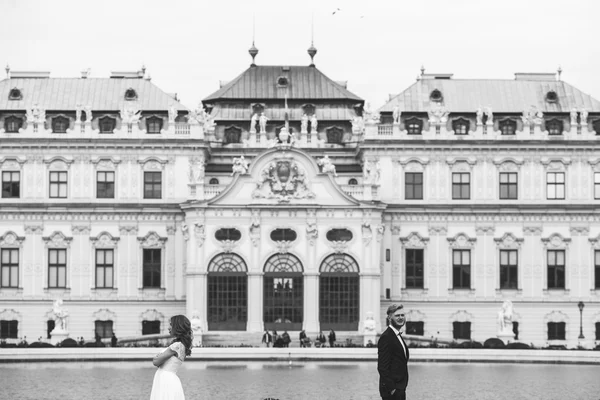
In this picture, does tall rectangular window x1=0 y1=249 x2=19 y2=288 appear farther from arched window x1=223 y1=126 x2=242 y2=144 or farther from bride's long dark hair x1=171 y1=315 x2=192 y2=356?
bride's long dark hair x1=171 y1=315 x2=192 y2=356

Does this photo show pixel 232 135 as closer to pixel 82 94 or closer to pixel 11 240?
pixel 82 94

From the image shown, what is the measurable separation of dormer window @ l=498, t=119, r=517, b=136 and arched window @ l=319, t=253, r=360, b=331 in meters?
13.8

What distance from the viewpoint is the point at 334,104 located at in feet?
310

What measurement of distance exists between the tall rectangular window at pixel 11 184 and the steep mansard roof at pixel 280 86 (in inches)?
549

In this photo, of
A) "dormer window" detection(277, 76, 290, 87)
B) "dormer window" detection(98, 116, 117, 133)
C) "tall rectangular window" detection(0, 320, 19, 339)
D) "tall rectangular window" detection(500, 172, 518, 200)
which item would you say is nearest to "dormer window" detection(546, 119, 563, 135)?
"tall rectangular window" detection(500, 172, 518, 200)

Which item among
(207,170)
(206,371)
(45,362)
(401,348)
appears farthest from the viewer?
(207,170)

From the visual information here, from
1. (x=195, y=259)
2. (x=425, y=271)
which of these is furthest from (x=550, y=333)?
(x=195, y=259)

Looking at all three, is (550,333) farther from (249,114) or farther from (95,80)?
(95,80)

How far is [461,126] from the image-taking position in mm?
91312

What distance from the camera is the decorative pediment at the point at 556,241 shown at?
89.9 meters

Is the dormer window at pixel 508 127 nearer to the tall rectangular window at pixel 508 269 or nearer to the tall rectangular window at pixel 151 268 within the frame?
the tall rectangular window at pixel 508 269

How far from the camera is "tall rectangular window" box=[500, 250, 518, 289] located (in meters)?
89.8

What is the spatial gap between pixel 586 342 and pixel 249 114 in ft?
88.1

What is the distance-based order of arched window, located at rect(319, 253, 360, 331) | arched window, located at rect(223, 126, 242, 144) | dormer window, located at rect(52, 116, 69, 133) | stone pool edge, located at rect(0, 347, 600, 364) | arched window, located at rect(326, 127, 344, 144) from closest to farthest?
stone pool edge, located at rect(0, 347, 600, 364) < arched window, located at rect(319, 253, 360, 331) < dormer window, located at rect(52, 116, 69, 133) < arched window, located at rect(223, 126, 242, 144) < arched window, located at rect(326, 127, 344, 144)
